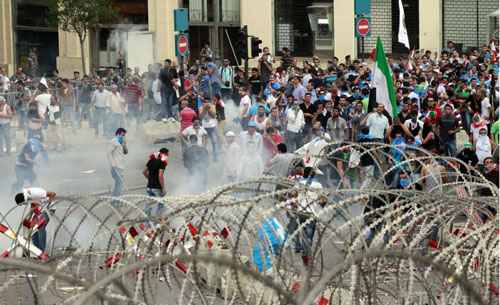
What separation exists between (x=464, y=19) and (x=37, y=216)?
103 ft

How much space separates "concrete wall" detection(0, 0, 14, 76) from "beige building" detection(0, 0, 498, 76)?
3cm

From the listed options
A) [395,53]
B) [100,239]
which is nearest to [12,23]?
[395,53]

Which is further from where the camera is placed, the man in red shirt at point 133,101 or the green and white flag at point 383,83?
the man in red shirt at point 133,101

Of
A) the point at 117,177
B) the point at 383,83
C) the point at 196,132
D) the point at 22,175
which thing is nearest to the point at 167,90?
the point at 196,132

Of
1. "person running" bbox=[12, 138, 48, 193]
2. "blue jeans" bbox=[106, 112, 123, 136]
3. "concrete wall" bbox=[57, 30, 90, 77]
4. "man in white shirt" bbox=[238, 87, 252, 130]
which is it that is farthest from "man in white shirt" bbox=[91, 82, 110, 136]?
"concrete wall" bbox=[57, 30, 90, 77]

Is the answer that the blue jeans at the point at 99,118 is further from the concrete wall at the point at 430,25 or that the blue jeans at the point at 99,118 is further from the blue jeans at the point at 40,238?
the concrete wall at the point at 430,25

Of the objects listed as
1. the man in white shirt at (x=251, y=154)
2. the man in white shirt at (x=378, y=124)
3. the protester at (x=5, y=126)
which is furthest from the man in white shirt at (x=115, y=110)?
the man in white shirt at (x=378, y=124)

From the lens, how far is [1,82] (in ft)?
98.4

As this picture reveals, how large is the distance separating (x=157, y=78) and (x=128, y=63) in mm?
8779

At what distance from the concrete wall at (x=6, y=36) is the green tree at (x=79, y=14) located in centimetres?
368

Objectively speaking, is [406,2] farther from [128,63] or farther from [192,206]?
[192,206]

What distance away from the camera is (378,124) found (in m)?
23.2

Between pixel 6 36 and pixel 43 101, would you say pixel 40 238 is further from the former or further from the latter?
pixel 6 36

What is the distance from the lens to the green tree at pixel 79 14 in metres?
40.3
